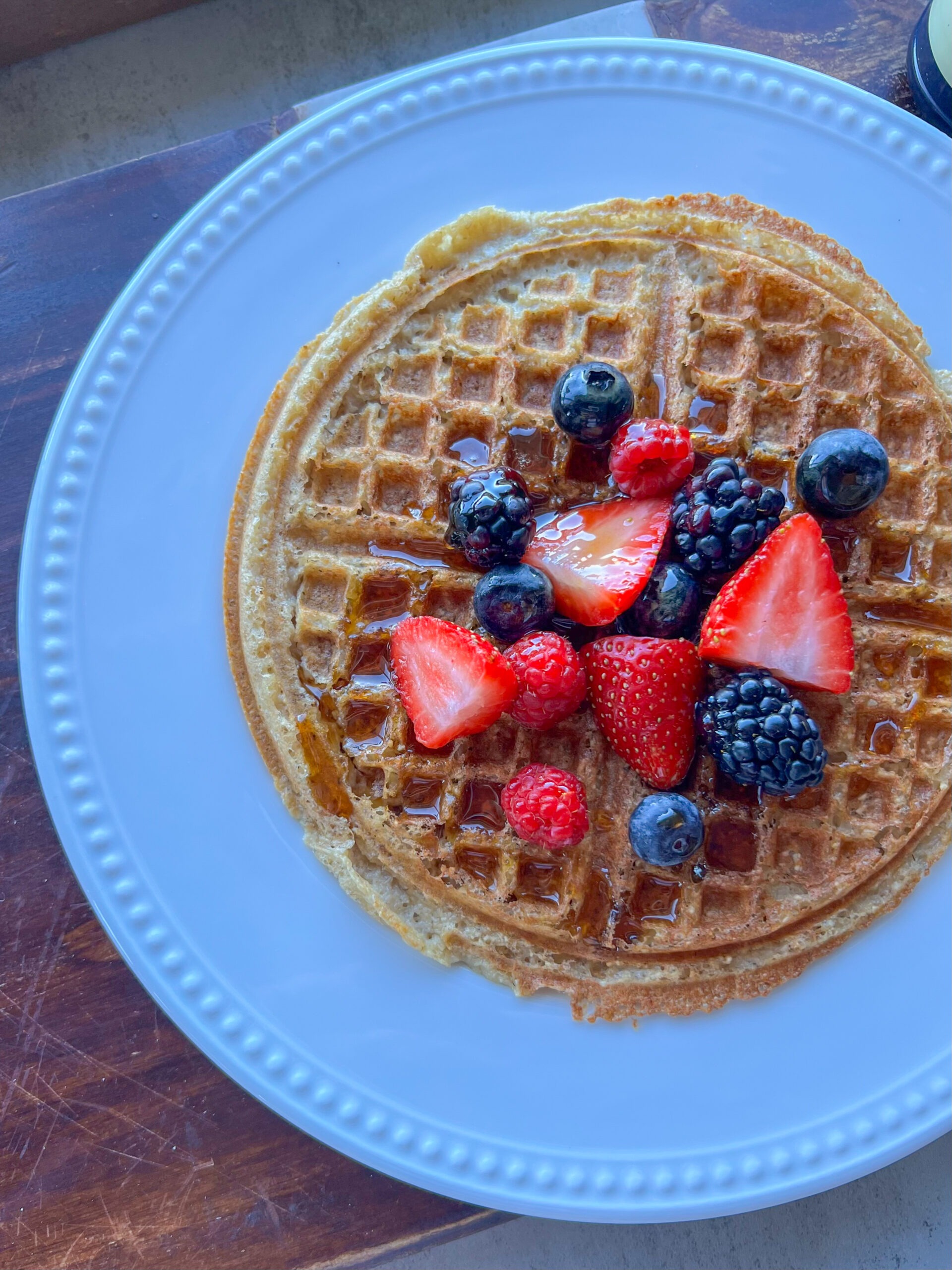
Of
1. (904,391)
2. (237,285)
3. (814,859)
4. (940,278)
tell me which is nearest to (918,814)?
(814,859)

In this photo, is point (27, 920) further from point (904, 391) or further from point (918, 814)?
point (904, 391)

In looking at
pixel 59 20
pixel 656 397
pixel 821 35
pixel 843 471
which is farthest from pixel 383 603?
pixel 59 20

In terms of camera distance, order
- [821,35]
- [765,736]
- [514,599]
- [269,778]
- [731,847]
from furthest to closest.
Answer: [821,35] → [269,778] → [731,847] → [514,599] → [765,736]

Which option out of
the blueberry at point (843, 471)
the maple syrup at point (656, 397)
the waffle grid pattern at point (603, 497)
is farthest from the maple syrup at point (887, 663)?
the maple syrup at point (656, 397)

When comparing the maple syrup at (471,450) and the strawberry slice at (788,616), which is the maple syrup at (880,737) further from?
the maple syrup at (471,450)

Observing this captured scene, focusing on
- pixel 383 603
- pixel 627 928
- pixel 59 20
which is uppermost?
pixel 59 20

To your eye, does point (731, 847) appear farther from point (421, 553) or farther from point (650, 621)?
point (421, 553)

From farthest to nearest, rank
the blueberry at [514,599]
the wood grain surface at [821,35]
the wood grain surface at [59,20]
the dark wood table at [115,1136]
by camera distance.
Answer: the wood grain surface at [59,20]
the wood grain surface at [821,35]
the dark wood table at [115,1136]
the blueberry at [514,599]
